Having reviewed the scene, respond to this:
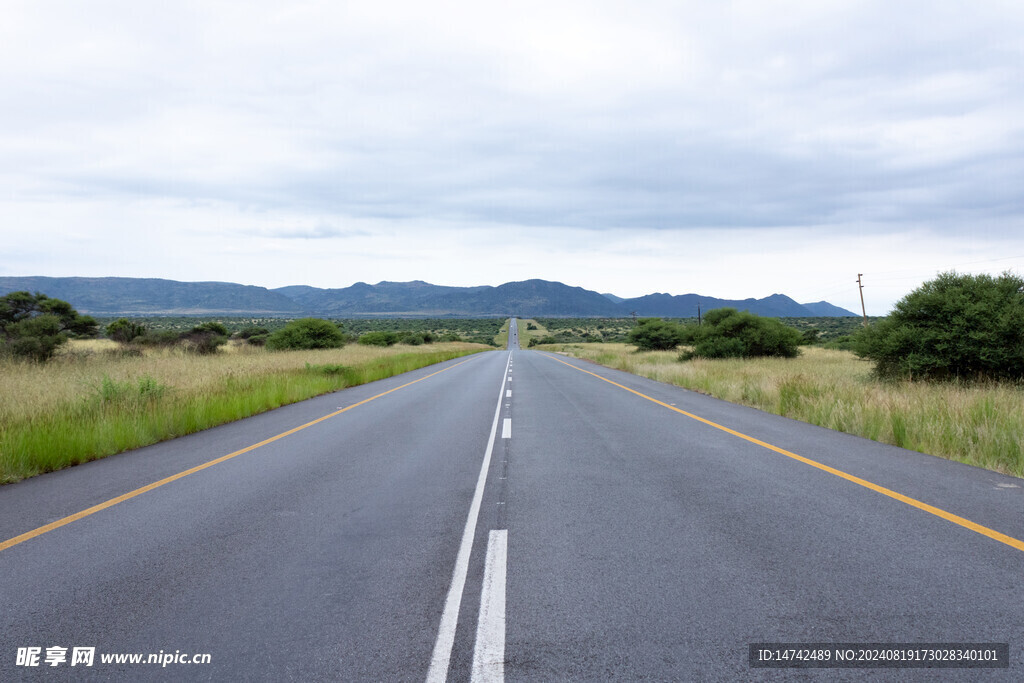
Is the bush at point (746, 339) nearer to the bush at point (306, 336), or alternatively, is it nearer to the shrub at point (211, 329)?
the bush at point (306, 336)

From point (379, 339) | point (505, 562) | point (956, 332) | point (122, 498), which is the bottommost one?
point (379, 339)

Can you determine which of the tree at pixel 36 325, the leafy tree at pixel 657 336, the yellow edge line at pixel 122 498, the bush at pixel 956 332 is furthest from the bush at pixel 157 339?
the leafy tree at pixel 657 336

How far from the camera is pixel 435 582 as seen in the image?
3.93 m

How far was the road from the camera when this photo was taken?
10.0 ft

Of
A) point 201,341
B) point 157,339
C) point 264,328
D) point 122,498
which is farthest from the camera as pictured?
point 264,328

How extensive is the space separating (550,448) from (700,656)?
6.05 m

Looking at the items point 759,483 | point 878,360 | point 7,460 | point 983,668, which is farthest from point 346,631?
point 878,360

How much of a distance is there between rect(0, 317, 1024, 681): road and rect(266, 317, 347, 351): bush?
40961 millimetres

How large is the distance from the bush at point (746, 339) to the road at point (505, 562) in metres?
32.6

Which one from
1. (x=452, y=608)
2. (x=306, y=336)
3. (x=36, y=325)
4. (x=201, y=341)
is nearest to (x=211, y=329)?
(x=306, y=336)

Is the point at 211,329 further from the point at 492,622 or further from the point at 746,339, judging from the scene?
the point at 492,622

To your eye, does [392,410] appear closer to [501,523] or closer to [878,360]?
[501,523]

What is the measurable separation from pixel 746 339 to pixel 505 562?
40214mm

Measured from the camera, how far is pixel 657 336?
6278 centimetres
